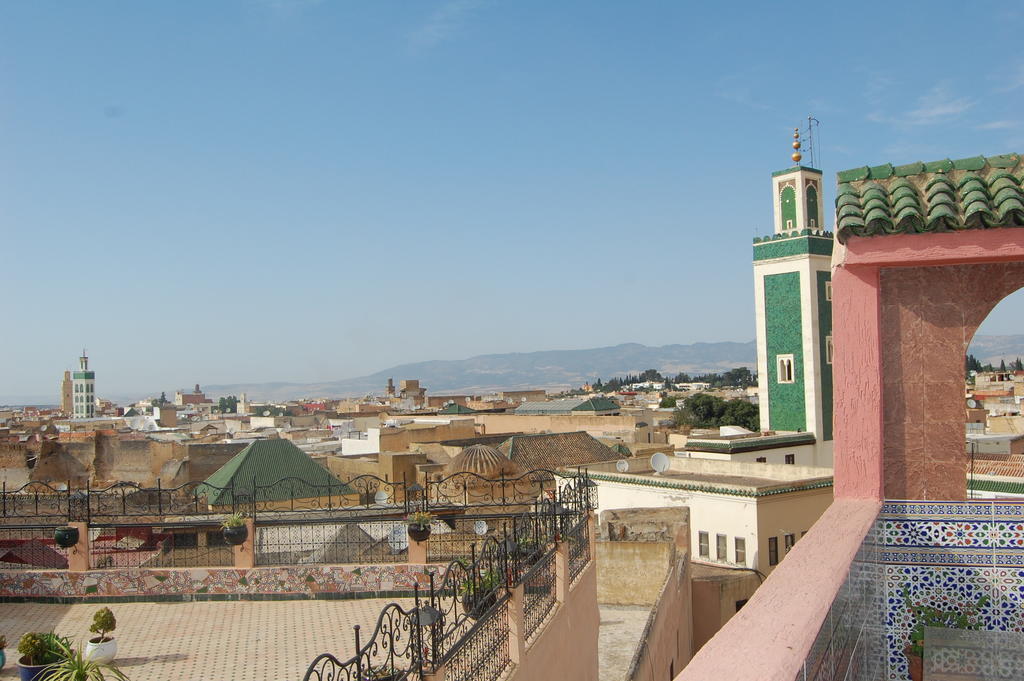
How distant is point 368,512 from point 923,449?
9953 mm

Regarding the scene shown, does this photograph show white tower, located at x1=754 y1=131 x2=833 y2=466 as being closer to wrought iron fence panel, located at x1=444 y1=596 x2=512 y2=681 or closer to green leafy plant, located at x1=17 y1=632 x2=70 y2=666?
wrought iron fence panel, located at x1=444 y1=596 x2=512 y2=681

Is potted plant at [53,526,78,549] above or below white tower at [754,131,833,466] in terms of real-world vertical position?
below

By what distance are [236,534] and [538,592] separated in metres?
4.78

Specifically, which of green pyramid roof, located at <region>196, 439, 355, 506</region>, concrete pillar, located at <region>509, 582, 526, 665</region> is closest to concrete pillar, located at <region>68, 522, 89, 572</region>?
concrete pillar, located at <region>509, 582, 526, 665</region>

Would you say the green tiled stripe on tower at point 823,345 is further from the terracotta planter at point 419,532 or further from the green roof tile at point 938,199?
the green roof tile at point 938,199

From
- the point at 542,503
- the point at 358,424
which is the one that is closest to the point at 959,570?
the point at 542,503

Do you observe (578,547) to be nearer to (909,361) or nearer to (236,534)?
(236,534)

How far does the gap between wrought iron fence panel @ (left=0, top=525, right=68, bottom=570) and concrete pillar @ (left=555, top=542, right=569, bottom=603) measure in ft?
26.8

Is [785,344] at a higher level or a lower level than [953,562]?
higher

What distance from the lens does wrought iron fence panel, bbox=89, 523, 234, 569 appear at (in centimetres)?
1310

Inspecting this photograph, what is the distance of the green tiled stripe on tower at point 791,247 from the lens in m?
32.0

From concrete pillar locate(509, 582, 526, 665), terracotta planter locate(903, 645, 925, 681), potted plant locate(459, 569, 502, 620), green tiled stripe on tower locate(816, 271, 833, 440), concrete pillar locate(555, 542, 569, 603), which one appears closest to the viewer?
terracotta planter locate(903, 645, 925, 681)

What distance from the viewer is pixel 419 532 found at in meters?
11.6

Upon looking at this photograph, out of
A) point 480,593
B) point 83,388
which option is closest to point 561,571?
point 480,593
